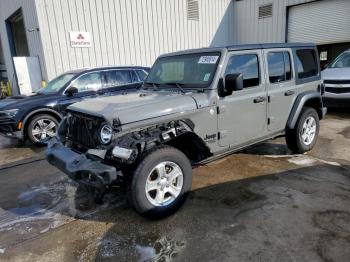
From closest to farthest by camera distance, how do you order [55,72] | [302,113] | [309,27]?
[302,113], [55,72], [309,27]

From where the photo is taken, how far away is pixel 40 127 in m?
6.82

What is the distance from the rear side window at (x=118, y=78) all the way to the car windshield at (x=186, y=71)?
2865mm

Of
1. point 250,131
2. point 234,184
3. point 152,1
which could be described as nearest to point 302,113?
→ point 250,131

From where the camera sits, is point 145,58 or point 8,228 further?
point 145,58

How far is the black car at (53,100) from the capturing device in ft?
21.3

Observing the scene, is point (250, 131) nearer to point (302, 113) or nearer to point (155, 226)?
point (302, 113)

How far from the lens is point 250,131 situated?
433 centimetres

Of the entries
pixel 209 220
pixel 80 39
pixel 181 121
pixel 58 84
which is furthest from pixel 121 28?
pixel 209 220

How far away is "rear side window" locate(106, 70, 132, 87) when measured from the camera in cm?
741

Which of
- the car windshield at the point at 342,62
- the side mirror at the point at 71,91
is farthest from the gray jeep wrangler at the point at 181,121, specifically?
the car windshield at the point at 342,62

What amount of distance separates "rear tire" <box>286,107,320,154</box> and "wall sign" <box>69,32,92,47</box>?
8.57 meters

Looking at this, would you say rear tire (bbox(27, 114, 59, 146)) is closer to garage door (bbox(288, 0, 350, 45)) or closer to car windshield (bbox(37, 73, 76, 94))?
car windshield (bbox(37, 73, 76, 94))

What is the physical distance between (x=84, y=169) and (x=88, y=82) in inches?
182

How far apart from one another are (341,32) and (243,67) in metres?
11.3
